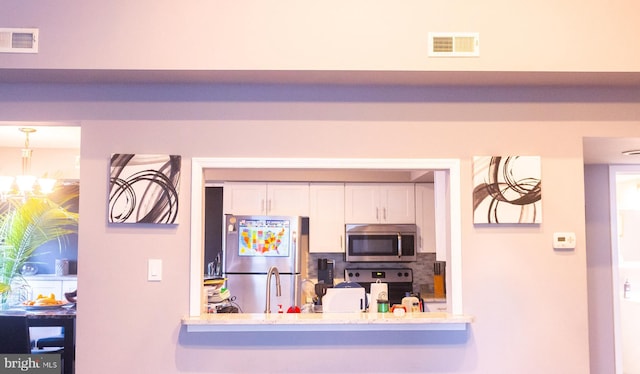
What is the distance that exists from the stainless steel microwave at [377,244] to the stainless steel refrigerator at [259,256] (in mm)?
596

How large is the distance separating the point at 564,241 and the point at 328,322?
141 centimetres

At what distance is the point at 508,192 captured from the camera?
3.20m

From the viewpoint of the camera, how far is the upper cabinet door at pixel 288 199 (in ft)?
19.8

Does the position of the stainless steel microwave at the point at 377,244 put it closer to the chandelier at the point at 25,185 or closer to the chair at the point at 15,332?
the chandelier at the point at 25,185

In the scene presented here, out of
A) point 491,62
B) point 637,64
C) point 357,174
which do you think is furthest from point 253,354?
point 357,174

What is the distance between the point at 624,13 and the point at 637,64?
28 centimetres

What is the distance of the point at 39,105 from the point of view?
10.5 feet

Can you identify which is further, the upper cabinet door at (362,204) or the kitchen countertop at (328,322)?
the upper cabinet door at (362,204)

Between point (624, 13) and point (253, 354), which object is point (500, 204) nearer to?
point (624, 13)

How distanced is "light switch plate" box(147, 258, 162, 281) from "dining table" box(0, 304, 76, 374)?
5.23 feet

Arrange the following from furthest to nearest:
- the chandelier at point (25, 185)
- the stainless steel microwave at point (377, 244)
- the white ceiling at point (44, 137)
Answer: the stainless steel microwave at point (377, 244)
the chandelier at point (25, 185)
the white ceiling at point (44, 137)

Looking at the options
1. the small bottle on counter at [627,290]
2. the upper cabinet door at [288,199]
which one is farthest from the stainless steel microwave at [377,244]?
the small bottle on counter at [627,290]

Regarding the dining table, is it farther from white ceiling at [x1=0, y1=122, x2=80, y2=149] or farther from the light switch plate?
the light switch plate

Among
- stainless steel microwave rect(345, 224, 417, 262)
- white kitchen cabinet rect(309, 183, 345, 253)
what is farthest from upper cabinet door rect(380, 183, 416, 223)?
white kitchen cabinet rect(309, 183, 345, 253)
